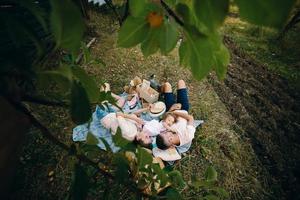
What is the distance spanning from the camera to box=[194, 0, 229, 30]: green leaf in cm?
23

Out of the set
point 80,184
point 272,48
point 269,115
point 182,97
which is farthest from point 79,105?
point 272,48

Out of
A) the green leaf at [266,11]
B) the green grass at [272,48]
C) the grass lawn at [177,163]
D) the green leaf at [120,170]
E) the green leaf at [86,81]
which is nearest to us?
the green leaf at [266,11]

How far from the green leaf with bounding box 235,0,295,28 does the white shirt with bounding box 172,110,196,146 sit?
8.82 feet

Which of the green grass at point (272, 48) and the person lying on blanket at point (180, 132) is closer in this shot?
the person lying on blanket at point (180, 132)

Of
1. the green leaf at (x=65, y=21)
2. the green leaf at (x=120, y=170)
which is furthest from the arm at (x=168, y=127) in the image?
the green leaf at (x=65, y=21)

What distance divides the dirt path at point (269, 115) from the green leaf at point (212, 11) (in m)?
2.96

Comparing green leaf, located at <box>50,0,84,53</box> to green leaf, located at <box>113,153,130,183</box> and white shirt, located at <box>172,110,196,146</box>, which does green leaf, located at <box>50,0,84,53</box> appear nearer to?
green leaf, located at <box>113,153,130,183</box>

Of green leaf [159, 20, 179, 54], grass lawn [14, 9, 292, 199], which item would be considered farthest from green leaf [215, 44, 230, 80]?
grass lawn [14, 9, 292, 199]

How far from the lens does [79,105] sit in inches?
12.5

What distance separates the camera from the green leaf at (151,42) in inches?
14.3

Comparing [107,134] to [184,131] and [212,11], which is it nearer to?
[184,131]

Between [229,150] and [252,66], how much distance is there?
1.82 meters

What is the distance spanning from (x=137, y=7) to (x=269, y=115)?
3566 mm

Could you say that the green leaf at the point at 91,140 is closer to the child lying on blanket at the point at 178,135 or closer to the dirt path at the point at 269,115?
the child lying on blanket at the point at 178,135
